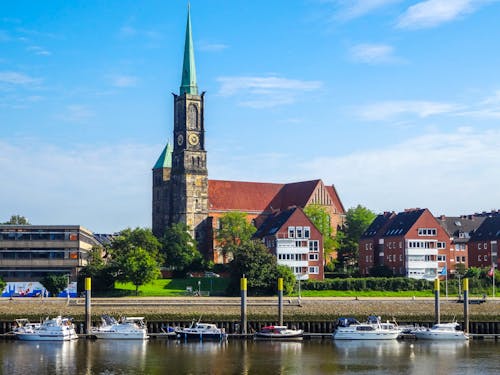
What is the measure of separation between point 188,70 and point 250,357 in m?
108

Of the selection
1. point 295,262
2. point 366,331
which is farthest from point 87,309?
point 295,262

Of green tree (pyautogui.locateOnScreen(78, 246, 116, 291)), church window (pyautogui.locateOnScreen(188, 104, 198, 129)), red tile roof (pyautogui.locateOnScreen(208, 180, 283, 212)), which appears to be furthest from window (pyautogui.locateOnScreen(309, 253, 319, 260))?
church window (pyautogui.locateOnScreen(188, 104, 198, 129))

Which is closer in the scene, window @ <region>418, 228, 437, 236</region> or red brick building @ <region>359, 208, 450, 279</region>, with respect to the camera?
red brick building @ <region>359, 208, 450, 279</region>

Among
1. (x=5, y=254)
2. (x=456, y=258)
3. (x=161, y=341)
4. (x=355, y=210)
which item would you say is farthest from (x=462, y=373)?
(x=355, y=210)

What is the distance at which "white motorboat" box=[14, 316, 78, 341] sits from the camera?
3519 inches

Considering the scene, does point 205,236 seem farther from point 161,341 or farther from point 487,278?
point 161,341

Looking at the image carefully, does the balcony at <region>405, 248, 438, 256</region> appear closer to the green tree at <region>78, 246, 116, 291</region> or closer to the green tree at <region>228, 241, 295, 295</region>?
the green tree at <region>228, 241, 295, 295</region>

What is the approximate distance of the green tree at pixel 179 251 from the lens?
149000 mm

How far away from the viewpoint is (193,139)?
179125mm

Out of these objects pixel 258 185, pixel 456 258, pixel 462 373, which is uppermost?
pixel 258 185

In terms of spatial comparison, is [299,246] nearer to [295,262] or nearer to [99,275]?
[295,262]

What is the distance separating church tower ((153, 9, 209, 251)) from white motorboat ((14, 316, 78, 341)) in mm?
82933

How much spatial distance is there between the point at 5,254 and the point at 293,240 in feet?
140

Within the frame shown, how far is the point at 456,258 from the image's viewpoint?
14825 centimetres
